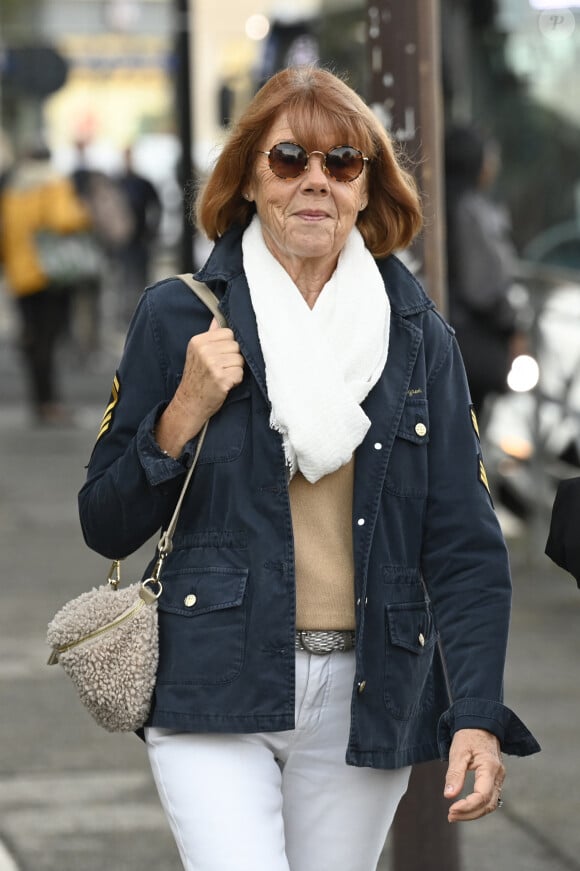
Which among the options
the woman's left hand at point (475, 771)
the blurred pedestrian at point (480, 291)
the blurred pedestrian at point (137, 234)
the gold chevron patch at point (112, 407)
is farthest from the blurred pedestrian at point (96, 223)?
the woman's left hand at point (475, 771)

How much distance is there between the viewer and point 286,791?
3.10 metres

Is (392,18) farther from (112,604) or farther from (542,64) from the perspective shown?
(542,64)

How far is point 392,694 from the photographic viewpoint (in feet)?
10.0

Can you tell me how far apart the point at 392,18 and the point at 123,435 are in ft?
5.18

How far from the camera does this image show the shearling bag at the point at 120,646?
2.99 metres

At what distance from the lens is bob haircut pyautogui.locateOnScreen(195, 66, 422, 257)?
10.0ft

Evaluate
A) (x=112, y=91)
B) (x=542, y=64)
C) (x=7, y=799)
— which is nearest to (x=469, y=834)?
(x=7, y=799)

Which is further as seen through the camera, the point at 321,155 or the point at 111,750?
the point at 111,750

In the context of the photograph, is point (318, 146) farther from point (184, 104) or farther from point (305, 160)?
point (184, 104)

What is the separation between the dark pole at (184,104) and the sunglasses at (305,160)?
824 centimetres

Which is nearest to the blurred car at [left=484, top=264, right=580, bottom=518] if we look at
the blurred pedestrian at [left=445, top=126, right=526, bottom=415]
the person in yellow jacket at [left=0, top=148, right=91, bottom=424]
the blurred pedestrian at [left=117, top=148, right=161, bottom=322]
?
the blurred pedestrian at [left=445, top=126, right=526, bottom=415]

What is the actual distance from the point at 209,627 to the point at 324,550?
23cm

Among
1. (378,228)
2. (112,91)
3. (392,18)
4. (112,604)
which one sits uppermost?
(392,18)

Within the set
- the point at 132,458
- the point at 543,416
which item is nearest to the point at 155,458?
the point at 132,458
